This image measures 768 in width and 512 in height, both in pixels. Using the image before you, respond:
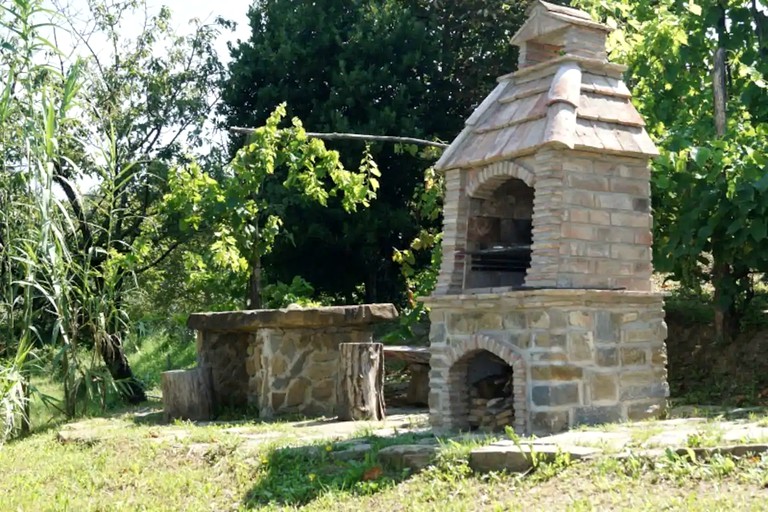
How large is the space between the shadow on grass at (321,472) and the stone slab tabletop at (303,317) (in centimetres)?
231

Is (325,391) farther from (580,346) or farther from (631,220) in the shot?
(631,220)

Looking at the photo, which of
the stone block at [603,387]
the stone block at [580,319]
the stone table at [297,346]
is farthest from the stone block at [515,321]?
the stone table at [297,346]

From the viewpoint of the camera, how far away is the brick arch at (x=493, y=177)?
25.2 ft

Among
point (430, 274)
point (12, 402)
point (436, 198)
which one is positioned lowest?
point (12, 402)

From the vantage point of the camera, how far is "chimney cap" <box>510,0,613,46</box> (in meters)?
8.06

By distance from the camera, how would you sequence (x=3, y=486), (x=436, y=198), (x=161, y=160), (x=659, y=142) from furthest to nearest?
(x=161, y=160), (x=436, y=198), (x=659, y=142), (x=3, y=486)

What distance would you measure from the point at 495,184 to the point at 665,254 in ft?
8.95

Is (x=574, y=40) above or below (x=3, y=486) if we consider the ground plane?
above

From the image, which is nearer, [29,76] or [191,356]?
[29,76]

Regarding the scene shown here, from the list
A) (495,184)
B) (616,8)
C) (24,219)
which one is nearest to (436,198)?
(616,8)

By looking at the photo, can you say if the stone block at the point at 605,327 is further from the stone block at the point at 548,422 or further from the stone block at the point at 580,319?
the stone block at the point at 548,422

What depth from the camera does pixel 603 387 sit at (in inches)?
290

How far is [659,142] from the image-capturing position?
32.2ft

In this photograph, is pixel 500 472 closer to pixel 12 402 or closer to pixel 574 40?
pixel 574 40
